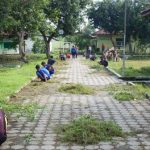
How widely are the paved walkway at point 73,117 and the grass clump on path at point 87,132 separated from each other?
0.16m

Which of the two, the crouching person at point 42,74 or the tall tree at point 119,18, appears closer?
the crouching person at point 42,74

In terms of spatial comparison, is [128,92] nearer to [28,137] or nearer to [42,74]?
[42,74]

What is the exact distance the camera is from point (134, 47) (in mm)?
62438

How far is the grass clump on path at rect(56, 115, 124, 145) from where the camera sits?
777cm

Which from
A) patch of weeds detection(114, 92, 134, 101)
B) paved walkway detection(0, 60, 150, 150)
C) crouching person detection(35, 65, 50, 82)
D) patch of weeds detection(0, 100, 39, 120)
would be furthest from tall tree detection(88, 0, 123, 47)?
patch of weeds detection(0, 100, 39, 120)

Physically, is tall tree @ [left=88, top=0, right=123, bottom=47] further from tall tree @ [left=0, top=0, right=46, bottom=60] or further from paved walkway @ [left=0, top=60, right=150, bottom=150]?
paved walkway @ [left=0, top=60, right=150, bottom=150]

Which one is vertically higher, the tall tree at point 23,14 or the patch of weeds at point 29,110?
the tall tree at point 23,14

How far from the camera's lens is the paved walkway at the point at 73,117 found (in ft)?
24.8

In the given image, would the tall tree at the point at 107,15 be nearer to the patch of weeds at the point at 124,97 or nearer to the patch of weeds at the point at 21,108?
the patch of weeds at the point at 124,97

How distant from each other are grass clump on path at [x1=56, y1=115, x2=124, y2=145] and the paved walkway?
16 centimetres

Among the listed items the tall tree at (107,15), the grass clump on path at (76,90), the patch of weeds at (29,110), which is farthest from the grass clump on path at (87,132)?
the tall tree at (107,15)

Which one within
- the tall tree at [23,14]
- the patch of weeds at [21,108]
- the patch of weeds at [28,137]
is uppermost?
the tall tree at [23,14]

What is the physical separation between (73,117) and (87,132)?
2.18 m

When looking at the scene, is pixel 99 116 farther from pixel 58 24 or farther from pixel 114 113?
pixel 58 24
